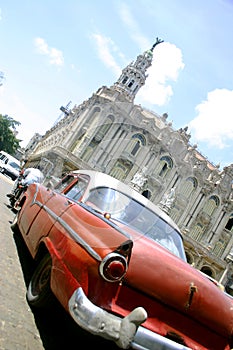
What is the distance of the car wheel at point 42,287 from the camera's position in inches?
114

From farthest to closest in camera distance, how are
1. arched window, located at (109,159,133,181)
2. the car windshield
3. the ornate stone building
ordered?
1. arched window, located at (109,159,133,181)
2. the ornate stone building
3. the car windshield

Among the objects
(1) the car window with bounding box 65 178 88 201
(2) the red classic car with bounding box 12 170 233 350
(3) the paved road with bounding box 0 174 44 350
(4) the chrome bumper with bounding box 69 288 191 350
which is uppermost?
(1) the car window with bounding box 65 178 88 201

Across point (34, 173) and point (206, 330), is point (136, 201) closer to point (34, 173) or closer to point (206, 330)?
point (206, 330)

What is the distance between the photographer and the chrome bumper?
194 cm

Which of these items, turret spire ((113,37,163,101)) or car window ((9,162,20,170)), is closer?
car window ((9,162,20,170))

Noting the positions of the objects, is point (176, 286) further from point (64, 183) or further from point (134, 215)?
point (64, 183)

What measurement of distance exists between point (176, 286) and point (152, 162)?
3.99 metres

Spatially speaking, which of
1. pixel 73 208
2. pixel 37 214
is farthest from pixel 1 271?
pixel 73 208

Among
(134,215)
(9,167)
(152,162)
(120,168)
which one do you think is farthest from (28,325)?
(9,167)

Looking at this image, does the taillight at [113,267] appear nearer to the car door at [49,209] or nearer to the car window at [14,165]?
the car door at [49,209]

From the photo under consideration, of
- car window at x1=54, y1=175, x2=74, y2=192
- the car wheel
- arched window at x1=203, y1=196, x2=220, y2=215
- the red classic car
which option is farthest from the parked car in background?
the red classic car

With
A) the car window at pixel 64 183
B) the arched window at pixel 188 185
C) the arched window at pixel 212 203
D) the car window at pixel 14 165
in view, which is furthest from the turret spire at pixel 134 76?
Result: the car window at pixel 64 183

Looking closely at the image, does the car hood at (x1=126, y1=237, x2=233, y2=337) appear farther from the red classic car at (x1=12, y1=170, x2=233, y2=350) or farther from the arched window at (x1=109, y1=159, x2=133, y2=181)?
the arched window at (x1=109, y1=159, x2=133, y2=181)

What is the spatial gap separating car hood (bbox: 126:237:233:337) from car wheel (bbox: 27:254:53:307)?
112 cm
